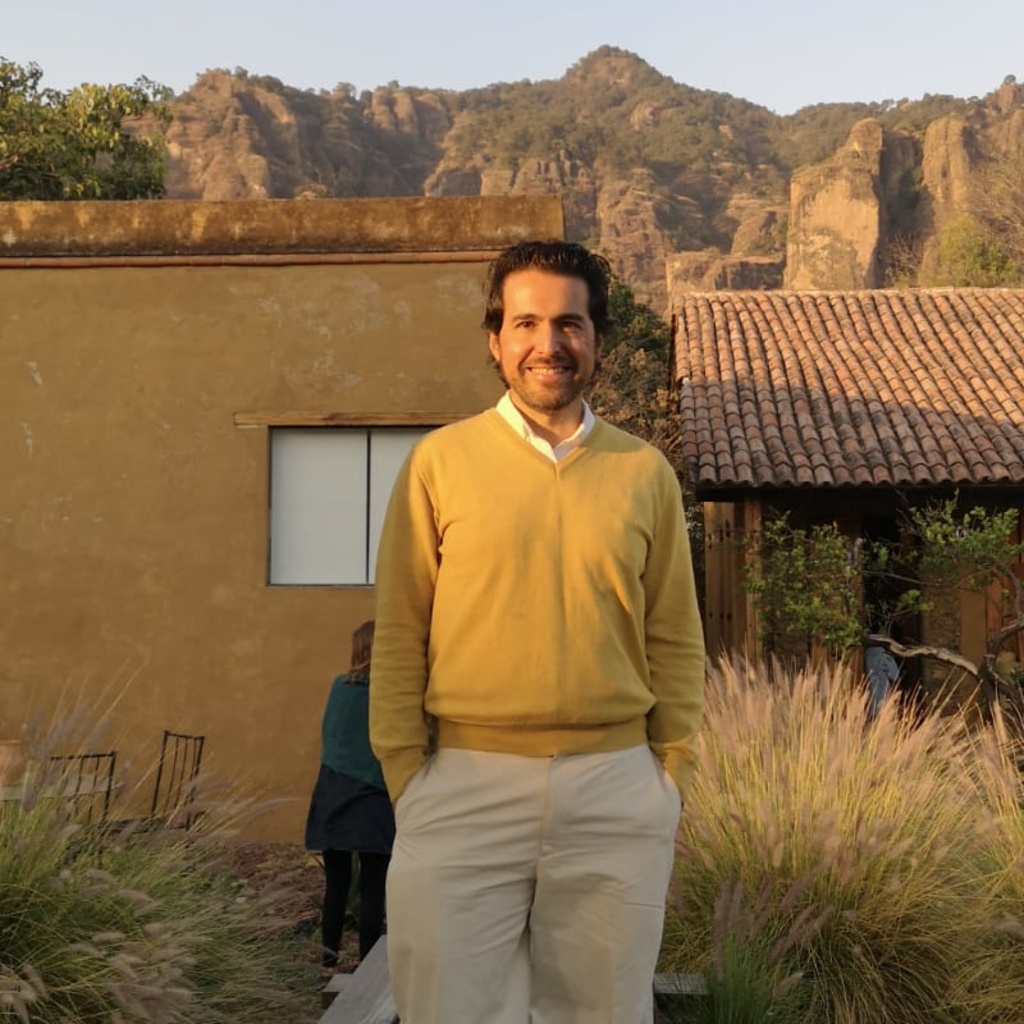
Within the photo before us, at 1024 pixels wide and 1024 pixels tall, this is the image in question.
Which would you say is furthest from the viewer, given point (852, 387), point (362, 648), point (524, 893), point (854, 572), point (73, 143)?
point (73, 143)

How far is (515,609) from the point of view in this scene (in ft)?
8.01

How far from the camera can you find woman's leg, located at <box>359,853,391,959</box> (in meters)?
5.17

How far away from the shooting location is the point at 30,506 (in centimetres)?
846

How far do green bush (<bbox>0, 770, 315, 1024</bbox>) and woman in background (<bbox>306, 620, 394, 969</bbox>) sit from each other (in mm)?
724

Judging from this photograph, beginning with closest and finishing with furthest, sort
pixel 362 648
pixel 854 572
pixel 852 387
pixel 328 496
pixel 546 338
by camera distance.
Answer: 1. pixel 546 338
2. pixel 362 648
3. pixel 328 496
4. pixel 854 572
5. pixel 852 387

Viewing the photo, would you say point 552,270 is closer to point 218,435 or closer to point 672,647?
point 672,647

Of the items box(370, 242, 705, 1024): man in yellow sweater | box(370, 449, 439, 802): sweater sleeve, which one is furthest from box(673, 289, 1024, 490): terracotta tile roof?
box(370, 449, 439, 802): sweater sleeve

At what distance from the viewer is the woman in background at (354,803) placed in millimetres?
5074

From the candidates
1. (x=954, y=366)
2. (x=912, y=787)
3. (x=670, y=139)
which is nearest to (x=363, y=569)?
(x=912, y=787)

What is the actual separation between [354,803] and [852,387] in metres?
11.0

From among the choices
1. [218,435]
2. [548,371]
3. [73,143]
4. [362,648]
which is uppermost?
[73,143]

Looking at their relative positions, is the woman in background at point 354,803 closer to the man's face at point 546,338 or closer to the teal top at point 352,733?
the teal top at point 352,733

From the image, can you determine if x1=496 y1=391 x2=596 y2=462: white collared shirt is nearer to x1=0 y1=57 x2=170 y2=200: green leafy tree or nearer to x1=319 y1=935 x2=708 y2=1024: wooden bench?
x1=319 y1=935 x2=708 y2=1024: wooden bench

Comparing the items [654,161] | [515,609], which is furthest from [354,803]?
[654,161]
